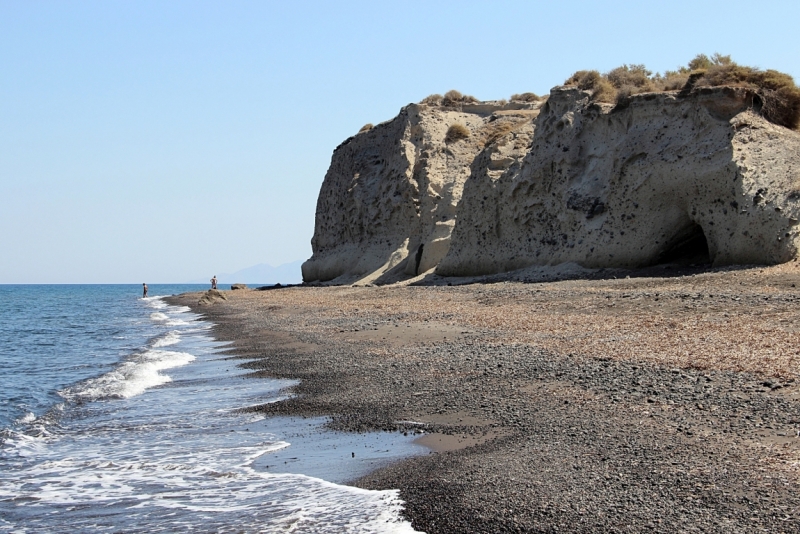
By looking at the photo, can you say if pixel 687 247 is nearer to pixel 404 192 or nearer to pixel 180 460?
pixel 404 192

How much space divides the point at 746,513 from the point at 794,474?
828 mm

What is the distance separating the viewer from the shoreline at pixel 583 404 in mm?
5164

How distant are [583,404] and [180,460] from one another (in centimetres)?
417

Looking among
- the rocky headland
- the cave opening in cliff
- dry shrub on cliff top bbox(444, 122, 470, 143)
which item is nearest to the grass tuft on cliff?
the rocky headland

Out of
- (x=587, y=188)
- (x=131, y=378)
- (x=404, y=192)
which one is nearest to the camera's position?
(x=131, y=378)

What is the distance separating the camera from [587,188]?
28562mm

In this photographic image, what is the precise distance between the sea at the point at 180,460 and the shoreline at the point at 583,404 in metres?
0.44

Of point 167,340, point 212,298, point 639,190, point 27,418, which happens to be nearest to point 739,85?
point 639,190

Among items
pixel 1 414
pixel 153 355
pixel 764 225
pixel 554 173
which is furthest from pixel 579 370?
pixel 554 173

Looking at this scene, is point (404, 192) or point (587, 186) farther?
point (404, 192)

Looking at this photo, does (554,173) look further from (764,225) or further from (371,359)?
(371,359)

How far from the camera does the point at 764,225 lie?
834 inches

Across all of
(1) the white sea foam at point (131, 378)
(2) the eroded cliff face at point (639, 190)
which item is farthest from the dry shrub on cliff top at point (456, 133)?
(1) the white sea foam at point (131, 378)

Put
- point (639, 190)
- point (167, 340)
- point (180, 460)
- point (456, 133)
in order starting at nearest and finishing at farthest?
point (180, 460)
point (167, 340)
point (639, 190)
point (456, 133)
